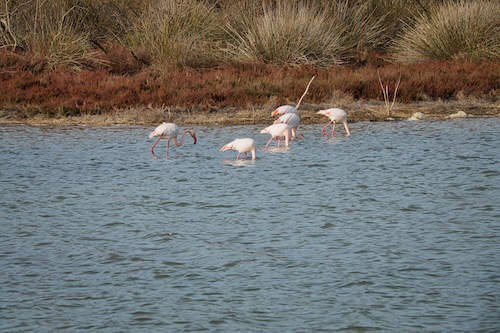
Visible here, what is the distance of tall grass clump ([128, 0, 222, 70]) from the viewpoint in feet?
71.9

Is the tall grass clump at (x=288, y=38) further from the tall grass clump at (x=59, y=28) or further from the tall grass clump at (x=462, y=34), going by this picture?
the tall grass clump at (x=59, y=28)

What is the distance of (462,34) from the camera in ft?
75.9

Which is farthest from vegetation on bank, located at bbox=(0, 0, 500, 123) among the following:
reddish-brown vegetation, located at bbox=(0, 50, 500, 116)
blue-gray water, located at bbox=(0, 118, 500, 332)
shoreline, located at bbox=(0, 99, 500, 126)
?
blue-gray water, located at bbox=(0, 118, 500, 332)

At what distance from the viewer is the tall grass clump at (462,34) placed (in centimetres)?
2292

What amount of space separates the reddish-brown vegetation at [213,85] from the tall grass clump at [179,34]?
602 millimetres

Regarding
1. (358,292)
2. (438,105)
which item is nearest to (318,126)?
(438,105)

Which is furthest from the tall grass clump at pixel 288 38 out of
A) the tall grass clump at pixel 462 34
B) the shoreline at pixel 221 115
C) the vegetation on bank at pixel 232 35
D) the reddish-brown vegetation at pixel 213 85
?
the shoreline at pixel 221 115

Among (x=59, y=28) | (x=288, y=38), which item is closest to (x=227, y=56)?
(x=288, y=38)

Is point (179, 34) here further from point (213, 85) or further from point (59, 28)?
point (213, 85)

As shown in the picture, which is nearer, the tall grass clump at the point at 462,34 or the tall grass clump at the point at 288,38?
the tall grass clump at the point at 288,38

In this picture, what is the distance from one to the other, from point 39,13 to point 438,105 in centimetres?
1085

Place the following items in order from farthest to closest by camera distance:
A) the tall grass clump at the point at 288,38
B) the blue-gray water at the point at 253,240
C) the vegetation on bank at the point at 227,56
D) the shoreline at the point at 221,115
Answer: the tall grass clump at the point at 288,38
the vegetation on bank at the point at 227,56
the shoreline at the point at 221,115
the blue-gray water at the point at 253,240

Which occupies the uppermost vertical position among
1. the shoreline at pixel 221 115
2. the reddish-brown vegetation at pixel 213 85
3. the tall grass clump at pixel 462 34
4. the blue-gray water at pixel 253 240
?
the tall grass clump at pixel 462 34

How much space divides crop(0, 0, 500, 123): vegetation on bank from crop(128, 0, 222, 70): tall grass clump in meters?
0.04
